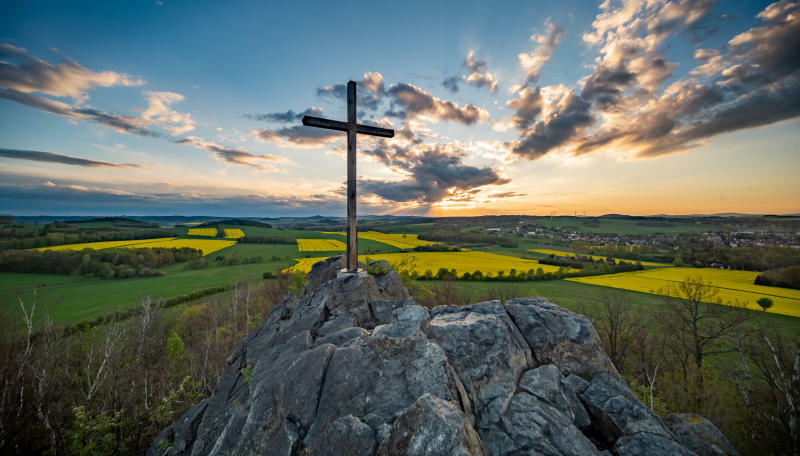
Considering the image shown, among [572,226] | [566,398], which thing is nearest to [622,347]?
[566,398]

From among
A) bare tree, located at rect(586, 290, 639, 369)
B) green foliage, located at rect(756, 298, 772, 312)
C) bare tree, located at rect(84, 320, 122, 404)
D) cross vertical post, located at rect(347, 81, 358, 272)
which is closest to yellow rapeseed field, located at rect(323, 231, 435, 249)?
bare tree, located at rect(586, 290, 639, 369)

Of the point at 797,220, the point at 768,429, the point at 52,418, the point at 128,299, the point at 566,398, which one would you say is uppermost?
the point at 797,220

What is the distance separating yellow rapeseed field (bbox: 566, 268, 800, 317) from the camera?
29.9m

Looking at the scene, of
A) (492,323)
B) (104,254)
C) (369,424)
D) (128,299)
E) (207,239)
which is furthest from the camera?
(207,239)

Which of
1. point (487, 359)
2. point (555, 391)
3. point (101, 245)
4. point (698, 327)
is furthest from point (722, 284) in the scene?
point (101, 245)

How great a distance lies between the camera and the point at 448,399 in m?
4.57

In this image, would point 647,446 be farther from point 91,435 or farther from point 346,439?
point 91,435

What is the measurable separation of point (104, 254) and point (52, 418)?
72.9 m

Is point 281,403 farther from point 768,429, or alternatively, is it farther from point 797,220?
point 797,220

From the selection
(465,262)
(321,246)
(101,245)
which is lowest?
(465,262)

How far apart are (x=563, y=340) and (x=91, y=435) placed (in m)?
15.1

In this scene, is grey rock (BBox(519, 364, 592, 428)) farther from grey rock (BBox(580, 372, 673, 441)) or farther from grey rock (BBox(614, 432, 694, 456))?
grey rock (BBox(614, 432, 694, 456))

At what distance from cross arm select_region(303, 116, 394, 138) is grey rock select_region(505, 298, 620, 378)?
8.53 meters

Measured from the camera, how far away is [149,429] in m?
9.67
